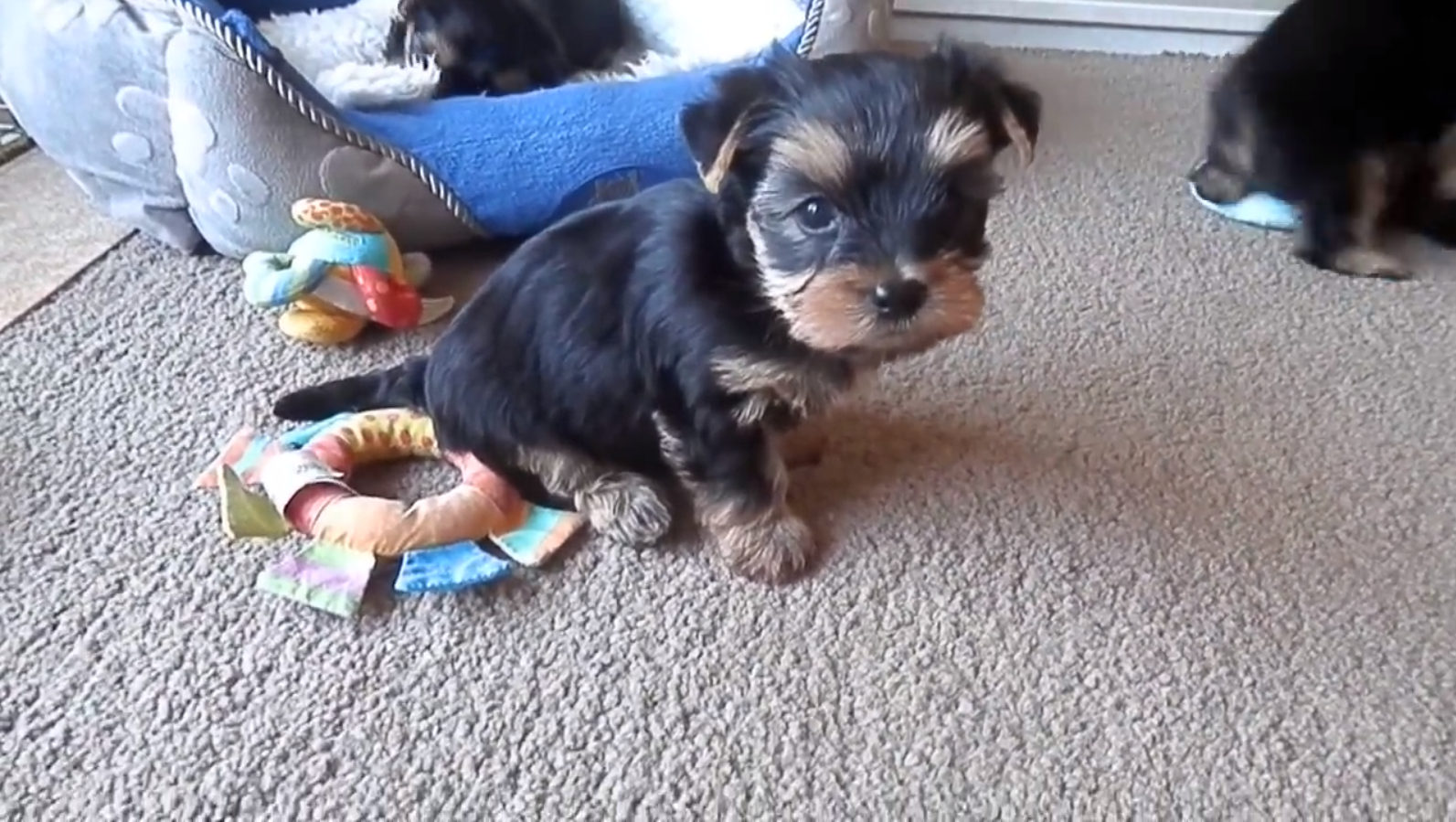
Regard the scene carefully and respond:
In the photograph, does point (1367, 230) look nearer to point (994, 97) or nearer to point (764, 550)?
point (994, 97)

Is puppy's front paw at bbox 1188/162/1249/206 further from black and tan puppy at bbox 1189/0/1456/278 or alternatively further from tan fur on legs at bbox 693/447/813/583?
tan fur on legs at bbox 693/447/813/583

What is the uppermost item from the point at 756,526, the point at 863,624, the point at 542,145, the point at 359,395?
the point at 542,145

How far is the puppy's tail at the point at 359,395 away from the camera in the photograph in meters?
1.93

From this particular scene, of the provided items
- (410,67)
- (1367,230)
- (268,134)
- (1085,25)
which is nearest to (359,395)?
(268,134)

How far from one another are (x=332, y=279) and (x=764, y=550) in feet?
3.11

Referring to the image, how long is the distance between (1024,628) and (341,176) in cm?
143

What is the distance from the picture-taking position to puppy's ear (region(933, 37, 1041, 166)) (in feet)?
5.15

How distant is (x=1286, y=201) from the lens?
2.69 metres

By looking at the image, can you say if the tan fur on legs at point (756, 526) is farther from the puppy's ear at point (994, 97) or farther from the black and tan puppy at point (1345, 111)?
the black and tan puppy at point (1345, 111)

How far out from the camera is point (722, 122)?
1.52 metres

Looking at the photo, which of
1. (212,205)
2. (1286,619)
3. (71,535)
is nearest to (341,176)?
(212,205)

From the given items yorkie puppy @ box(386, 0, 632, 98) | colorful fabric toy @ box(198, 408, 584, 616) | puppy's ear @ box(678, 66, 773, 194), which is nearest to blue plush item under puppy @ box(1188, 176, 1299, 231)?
yorkie puppy @ box(386, 0, 632, 98)

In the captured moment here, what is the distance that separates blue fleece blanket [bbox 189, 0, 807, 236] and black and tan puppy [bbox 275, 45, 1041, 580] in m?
0.54

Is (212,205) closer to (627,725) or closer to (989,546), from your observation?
(627,725)
